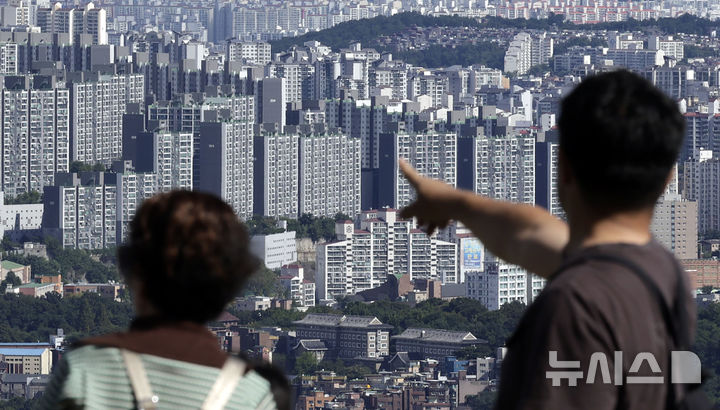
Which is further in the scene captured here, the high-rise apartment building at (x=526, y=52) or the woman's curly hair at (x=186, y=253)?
the high-rise apartment building at (x=526, y=52)

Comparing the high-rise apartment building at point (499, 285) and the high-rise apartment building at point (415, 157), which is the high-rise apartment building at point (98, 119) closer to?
the high-rise apartment building at point (415, 157)

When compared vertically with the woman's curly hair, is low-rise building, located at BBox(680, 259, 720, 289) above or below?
below

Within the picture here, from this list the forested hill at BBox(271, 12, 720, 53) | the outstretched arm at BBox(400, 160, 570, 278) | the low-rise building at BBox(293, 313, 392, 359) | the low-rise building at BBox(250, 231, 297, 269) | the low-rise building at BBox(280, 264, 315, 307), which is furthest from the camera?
the forested hill at BBox(271, 12, 720, 53)

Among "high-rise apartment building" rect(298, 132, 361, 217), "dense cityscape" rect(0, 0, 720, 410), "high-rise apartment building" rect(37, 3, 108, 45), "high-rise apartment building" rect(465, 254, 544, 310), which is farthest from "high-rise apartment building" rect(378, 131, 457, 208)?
"high-rise apartment building" rect(37, 3, 108, 45)

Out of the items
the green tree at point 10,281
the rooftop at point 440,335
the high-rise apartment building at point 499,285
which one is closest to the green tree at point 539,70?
the high-rise apartment building at point 499,285

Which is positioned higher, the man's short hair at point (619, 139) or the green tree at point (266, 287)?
the man's short hair at point (619, 139)

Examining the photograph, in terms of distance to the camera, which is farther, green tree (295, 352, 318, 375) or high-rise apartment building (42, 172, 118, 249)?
high-rise apartment building (42, 172, 118, 249)

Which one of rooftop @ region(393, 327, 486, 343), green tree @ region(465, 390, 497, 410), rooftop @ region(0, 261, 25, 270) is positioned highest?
rooftop @ region(0, 261, 25, 270)

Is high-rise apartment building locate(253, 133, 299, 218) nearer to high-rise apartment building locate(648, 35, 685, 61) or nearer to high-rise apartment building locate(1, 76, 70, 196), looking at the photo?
high-rise apartment building locate(1, 76, 70, 196)
